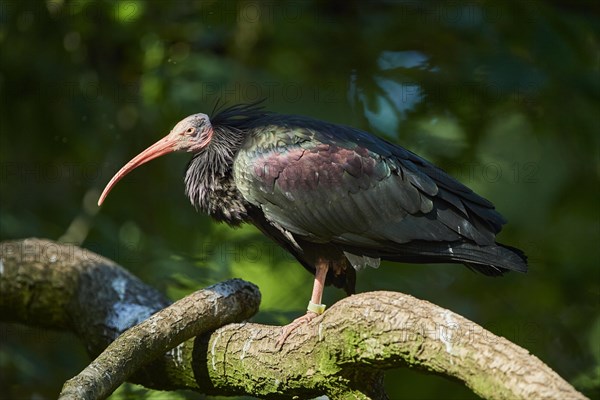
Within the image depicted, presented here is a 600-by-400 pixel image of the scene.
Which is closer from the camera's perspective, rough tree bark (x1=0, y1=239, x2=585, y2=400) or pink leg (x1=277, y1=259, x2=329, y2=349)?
rough tree bark (x1=0, y1=239, x2=585, y2=400)

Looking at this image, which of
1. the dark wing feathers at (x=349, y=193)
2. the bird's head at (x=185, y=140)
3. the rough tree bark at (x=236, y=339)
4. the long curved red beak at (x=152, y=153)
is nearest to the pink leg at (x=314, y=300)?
the rough tree bark at (x=236, y=339)

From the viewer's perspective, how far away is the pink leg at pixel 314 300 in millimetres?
4570

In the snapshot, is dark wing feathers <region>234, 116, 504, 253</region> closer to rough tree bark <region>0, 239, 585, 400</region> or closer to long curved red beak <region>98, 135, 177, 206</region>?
rough tree bark <region>0, 239, 585, 400</region>

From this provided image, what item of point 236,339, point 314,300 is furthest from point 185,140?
point 236,339

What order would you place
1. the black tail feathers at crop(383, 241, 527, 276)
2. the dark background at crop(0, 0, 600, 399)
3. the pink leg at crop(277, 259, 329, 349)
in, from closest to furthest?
the pink leg at crop(277, 259, 329, 349) → the black tail feathers at crop(383, 241, 527, 276) → the dark background at crop(0, 0, 600, 399)

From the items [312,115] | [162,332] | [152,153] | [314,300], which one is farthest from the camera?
[312,115]

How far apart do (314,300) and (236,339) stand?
0.55 m

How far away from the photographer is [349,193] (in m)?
5.19

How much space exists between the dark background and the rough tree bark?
909 millimetres

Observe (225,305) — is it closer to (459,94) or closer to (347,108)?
(347,108)

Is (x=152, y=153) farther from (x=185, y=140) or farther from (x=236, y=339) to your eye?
(x=236, y=339)

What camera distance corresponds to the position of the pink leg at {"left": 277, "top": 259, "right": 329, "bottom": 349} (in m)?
4.57

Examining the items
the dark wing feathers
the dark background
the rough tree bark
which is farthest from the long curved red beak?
the dark background

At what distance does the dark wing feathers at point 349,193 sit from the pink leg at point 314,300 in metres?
0.27
